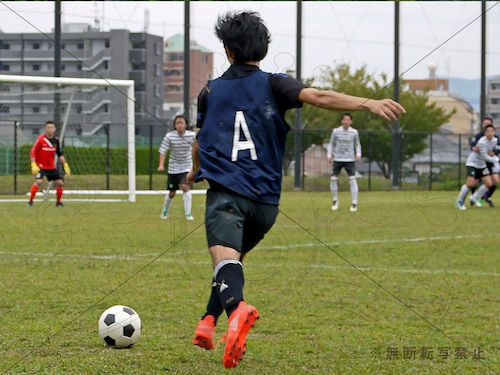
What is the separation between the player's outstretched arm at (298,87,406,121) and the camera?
4.47 meters

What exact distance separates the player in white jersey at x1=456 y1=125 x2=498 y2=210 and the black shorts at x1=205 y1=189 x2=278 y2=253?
58.1 ft

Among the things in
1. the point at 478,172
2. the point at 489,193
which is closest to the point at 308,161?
the point at 489,193

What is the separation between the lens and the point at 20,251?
11414 mm

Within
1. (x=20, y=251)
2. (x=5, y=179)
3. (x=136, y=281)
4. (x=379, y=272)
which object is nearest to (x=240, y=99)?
(x=136, y=281)

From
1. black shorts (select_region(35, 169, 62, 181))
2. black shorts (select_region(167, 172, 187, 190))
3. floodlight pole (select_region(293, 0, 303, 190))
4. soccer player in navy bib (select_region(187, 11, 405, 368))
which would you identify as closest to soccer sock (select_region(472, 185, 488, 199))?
black shorts (select_region(167, 172, 187, 190))

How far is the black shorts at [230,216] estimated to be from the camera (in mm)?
4496

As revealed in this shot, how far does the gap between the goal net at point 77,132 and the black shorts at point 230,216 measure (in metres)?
17.1

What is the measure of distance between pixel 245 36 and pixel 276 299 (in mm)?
3656

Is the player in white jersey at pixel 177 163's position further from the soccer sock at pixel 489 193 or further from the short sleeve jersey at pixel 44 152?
the soccer sock at pixel 489 193

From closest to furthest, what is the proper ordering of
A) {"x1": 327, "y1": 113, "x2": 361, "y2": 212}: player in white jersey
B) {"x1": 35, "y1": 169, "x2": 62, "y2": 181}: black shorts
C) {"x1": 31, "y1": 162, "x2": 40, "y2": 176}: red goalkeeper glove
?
{"x1": 31, "y1": 162, "x2": 40, "y2": 176}: red goalkeeper glove, {"x1": 35, "y1": 169, "x2": 62, "y2": 181}: black shorts, {"x1": 327, "y1": 113, "x2": 361, "y2": 212}: player in white jersey

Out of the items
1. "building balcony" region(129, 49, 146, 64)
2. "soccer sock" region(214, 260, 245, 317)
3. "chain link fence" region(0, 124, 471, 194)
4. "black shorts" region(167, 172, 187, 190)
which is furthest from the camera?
"building balcony" region(129, 49, 146, 64)

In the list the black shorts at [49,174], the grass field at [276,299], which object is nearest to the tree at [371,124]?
the black shorts at [49,174]

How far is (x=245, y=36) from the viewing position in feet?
15.3

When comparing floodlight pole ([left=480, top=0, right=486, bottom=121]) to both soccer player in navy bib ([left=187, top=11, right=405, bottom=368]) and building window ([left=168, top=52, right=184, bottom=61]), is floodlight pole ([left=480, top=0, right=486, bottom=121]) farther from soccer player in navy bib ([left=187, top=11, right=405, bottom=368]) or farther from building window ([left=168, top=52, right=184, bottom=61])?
soccer player in navy bib ([left=187, top=11, right=405, bottom=368])
